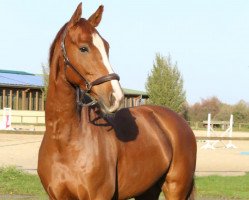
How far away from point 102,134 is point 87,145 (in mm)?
191

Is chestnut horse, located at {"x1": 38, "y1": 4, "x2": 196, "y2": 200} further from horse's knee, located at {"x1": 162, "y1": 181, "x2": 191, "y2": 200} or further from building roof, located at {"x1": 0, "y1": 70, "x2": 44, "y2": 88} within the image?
building roof, located at {"x1": 0, "y1": 70, "x2": 44, "y2": 88}

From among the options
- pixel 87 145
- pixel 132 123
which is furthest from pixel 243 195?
pixel 87 145

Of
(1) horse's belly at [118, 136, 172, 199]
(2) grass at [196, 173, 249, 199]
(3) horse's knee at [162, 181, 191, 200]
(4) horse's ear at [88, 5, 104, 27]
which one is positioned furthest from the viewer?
(2) grass at [196, 173, 249, 199]

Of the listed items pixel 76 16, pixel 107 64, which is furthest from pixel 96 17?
pixel 107 64

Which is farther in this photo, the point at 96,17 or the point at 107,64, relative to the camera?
the point at 96,17

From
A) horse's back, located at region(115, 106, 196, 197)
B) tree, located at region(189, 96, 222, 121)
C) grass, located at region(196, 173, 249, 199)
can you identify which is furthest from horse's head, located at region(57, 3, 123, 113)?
tree, located at region(189, 96, 222, 121)

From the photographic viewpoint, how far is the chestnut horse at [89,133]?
3.38 metres

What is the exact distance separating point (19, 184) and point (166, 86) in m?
40.1

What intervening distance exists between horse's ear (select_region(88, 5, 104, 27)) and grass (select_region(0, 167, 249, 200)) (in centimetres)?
492

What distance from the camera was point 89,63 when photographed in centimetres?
337

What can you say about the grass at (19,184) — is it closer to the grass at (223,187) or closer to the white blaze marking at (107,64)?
the grass at (223,187)

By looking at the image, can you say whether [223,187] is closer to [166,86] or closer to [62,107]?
[62,107]

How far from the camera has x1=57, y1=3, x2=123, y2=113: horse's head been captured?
323cm

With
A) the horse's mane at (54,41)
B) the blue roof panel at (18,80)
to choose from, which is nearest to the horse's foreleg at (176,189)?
the horse's mane at (54,41)
